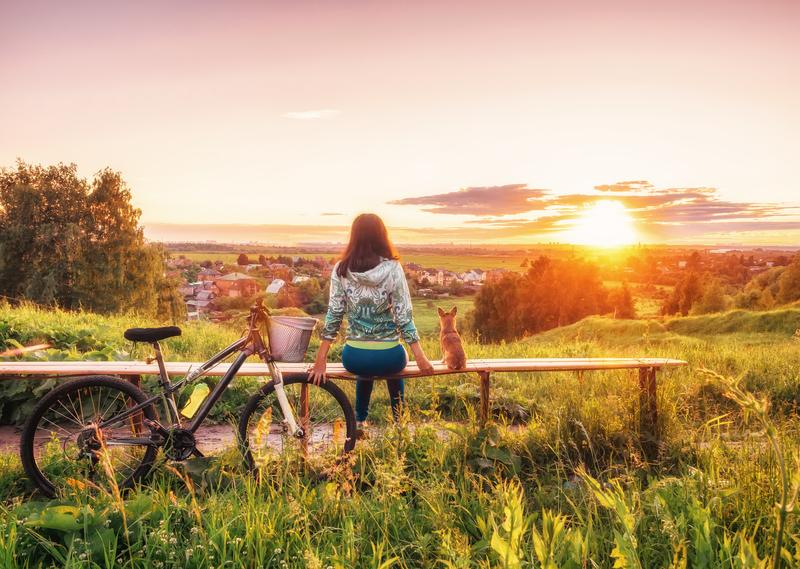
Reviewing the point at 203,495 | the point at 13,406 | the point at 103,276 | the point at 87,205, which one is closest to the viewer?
the point at 203,495

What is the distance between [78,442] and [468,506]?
296cm

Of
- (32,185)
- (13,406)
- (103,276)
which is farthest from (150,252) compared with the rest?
(13,406)

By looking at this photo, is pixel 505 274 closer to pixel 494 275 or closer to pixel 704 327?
pixel 494 275

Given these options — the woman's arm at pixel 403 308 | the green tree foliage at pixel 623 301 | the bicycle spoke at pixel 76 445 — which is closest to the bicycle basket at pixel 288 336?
the woman's arm at pixel 403 308

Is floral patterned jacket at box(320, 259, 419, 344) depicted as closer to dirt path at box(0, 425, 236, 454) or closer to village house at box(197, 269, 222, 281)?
dirt path at box(0, 425, 236, 454)

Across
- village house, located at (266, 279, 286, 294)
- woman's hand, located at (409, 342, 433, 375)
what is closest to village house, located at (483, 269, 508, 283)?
village house, located at (266, 279, 286, 294)

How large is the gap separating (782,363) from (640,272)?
50618 millimetres

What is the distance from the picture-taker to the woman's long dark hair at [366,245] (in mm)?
4754

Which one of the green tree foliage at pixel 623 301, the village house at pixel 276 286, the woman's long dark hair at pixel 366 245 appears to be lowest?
the green tree foliage at pixel 623 301

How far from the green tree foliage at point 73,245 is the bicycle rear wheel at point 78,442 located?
3409 cm

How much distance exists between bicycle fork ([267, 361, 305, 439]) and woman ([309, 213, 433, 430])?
27cm

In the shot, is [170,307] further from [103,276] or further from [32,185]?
[32,185]

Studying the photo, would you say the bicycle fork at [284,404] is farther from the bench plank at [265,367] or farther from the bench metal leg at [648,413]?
the bench metal leg at [648,413]

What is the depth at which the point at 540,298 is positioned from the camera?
170 feet
